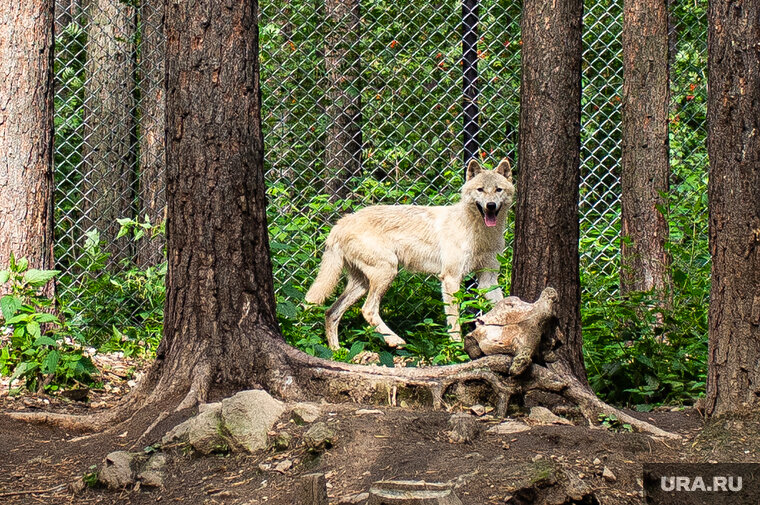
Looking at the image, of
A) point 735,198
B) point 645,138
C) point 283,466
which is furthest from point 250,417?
point 645,138

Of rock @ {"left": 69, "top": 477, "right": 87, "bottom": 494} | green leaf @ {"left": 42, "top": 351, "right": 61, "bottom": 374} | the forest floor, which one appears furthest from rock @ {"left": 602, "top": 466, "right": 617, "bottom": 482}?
green leaf @ {"left": 42, "top": 351, "right": 61, "bottom": 374}

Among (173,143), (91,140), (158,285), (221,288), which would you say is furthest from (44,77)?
(91,140)

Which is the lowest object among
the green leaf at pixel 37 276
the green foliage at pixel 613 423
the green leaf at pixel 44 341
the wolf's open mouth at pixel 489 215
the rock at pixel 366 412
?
the green foliage at pixel 613 423

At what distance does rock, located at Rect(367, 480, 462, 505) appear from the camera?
2363 mm

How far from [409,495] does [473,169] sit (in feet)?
15.3

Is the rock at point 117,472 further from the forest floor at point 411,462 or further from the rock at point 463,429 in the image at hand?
the rock at point 463,429

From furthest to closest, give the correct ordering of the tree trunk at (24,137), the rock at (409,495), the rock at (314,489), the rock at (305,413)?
1. the tree trunk at (24,137)
2. the rock at (305,413)
3. the rock at (314,489)
4. the rock at (409,495)

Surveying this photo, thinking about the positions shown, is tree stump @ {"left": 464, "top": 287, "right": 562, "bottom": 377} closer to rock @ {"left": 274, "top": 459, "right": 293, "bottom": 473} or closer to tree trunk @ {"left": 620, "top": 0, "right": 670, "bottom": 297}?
rock @ {"left": 274, "top": 459, "right": 293, "bottom": 473}

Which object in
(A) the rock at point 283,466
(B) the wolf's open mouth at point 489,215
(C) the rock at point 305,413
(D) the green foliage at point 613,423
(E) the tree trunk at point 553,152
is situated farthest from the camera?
(B) the wolf's open mouth at point 489,215

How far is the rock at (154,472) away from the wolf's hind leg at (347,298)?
351 cm

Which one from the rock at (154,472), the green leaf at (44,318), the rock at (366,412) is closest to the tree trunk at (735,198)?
the rock at (366,412)

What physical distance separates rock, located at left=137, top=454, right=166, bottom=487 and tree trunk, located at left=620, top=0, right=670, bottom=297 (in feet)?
12.4

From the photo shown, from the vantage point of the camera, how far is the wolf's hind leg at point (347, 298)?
6.81m

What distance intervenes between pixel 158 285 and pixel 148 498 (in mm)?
3392
